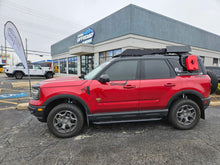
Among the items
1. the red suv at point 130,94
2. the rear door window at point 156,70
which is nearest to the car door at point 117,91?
the red suv at point 130,94

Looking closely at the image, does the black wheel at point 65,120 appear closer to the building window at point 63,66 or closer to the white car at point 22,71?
the white car at point 22,71

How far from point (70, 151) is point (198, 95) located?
3138mm

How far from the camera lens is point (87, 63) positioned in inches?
704

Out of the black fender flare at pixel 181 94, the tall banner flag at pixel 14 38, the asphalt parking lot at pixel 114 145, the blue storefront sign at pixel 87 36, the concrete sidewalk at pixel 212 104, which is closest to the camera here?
the asphalt parking lot at pixel 114 145

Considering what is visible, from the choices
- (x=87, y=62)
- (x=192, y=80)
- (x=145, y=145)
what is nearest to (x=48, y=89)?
(x=145, y=145)

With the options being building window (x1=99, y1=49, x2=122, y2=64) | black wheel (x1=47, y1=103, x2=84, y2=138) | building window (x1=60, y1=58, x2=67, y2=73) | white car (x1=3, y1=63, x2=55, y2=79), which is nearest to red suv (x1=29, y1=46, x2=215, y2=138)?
black wheel (x1=47, y1=103, x2=84, y2=138)

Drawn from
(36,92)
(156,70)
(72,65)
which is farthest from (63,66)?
(156,70)

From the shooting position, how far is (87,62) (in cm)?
1786

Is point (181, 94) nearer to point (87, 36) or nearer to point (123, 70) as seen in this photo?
point (123, 70)

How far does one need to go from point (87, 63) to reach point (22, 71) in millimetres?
8425

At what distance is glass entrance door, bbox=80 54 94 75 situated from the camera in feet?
56.0

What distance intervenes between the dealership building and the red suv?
29.6 feet

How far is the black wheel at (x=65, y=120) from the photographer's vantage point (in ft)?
8.57

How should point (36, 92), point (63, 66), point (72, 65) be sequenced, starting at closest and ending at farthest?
point (36, 92), point (72, 65), point (63, 66)
